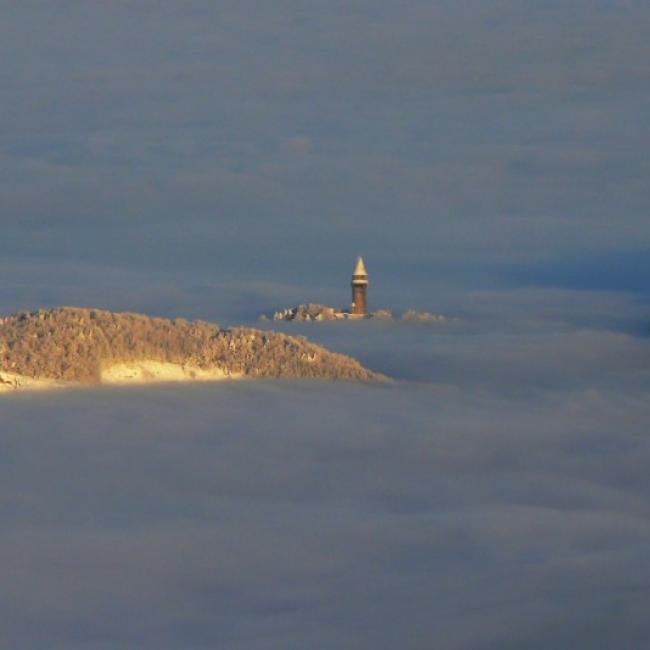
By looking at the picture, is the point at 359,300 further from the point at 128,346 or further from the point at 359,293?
the point at 128,346

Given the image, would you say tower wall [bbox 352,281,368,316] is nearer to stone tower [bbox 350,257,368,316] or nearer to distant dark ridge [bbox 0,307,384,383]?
stone tower [bbox 350,257,368,316]

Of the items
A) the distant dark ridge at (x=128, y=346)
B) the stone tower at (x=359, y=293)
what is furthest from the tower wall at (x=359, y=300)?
the distant dark ridge at (x=128, y=346)

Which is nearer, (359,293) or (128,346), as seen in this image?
(128,346)

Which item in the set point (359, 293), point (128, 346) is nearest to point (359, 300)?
point (359, 293)

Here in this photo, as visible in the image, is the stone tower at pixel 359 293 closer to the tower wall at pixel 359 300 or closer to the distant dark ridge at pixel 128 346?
the tower wall at pixel 359 300

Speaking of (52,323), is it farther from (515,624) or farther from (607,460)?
(515,624)
